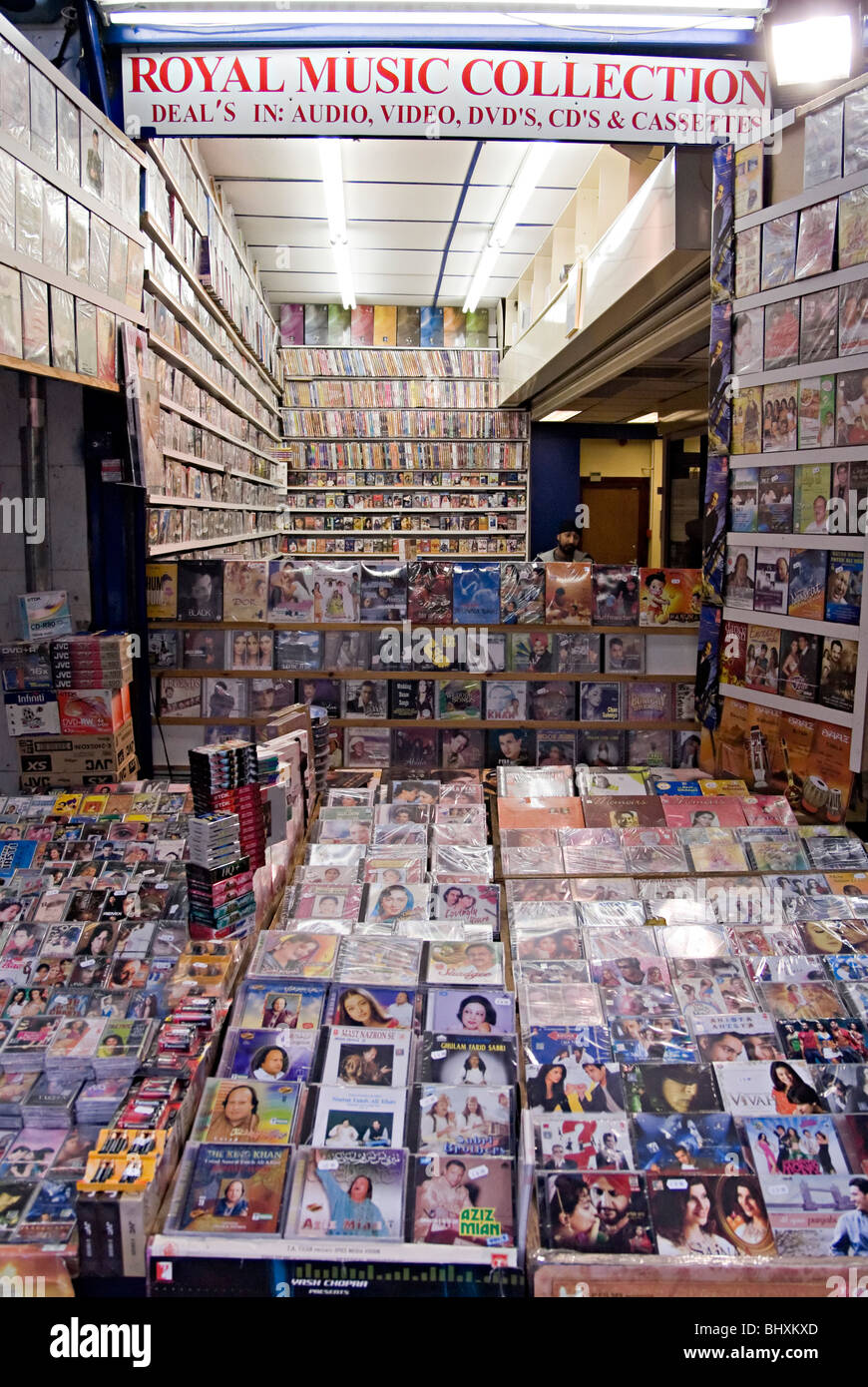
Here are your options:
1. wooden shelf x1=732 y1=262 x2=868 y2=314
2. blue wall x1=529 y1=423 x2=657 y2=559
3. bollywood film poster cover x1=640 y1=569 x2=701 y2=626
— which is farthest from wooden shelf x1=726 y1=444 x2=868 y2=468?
blue wall x1=529 y1=423 x2=657 y2=559

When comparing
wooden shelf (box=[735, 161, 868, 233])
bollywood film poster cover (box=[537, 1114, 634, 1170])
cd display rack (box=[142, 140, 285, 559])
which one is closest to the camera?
bollywood film poster cover (box=[537, 1114, 634, 1170])

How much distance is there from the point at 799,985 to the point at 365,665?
2.78 metres

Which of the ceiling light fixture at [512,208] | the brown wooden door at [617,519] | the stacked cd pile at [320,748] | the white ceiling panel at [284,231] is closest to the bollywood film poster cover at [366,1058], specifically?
the stacked cd pile at [320,748]

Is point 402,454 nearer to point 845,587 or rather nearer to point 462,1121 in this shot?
point 845,587

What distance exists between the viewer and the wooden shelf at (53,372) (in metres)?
2.84

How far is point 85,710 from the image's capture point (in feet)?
12.6

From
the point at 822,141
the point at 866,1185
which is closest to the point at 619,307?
the point at 822,141

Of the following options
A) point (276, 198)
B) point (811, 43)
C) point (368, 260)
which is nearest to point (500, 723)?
point (811, 43)

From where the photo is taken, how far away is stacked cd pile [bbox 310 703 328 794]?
3.63 meters

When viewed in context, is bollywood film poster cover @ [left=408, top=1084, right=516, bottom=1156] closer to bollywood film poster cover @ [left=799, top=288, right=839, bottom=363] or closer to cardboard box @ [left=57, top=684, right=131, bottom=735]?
cardboard box @ [left=57, top=684, right=131, bottom=735]

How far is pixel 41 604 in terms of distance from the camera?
397 cm

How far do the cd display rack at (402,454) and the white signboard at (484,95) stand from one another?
5806 mm
